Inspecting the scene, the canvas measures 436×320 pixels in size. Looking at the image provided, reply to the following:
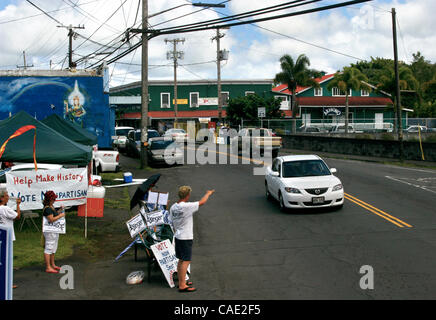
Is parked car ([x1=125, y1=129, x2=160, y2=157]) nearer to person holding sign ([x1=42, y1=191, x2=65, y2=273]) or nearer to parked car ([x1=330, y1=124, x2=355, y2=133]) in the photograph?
parked car ([x1=330, y1=124, x2=355, y2=133])

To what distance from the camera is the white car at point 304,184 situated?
14117 mm

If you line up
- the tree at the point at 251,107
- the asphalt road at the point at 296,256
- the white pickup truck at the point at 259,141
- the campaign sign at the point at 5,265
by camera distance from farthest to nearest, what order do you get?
1. the tree at the point at 251,107
2. the white pickup truck at the point at 259,141
3. the asphalt road at the point at 296,256
4. the campaign sign at the point at 5,265

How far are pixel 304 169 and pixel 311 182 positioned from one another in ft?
3.89

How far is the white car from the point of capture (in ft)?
46.3

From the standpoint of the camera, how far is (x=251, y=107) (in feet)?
173

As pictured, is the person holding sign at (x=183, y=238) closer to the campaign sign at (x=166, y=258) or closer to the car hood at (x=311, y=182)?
the campaign sign at (x=166, y=258)

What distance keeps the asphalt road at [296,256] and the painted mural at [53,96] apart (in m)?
7.61

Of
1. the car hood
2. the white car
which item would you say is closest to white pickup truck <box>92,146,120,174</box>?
the white car

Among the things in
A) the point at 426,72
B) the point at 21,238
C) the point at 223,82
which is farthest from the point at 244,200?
the point at 426,72

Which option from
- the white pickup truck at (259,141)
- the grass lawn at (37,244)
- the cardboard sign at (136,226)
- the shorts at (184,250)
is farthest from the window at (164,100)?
the shorts at (184,250)

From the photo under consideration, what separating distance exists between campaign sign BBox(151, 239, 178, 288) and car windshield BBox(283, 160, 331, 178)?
288 inches

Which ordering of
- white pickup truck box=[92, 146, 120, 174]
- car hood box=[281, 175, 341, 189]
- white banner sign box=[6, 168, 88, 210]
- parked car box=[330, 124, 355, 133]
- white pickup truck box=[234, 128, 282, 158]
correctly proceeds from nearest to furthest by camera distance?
white banner sign box=[6, 168, 88, 210] < car hood box=[281, 175, 341, 189] < white pickup truck box=[92, 146, 120, 174] < white pickup truck box=[234, 128, 282, 158] < parked car box=[330, 124, 355, 133]
